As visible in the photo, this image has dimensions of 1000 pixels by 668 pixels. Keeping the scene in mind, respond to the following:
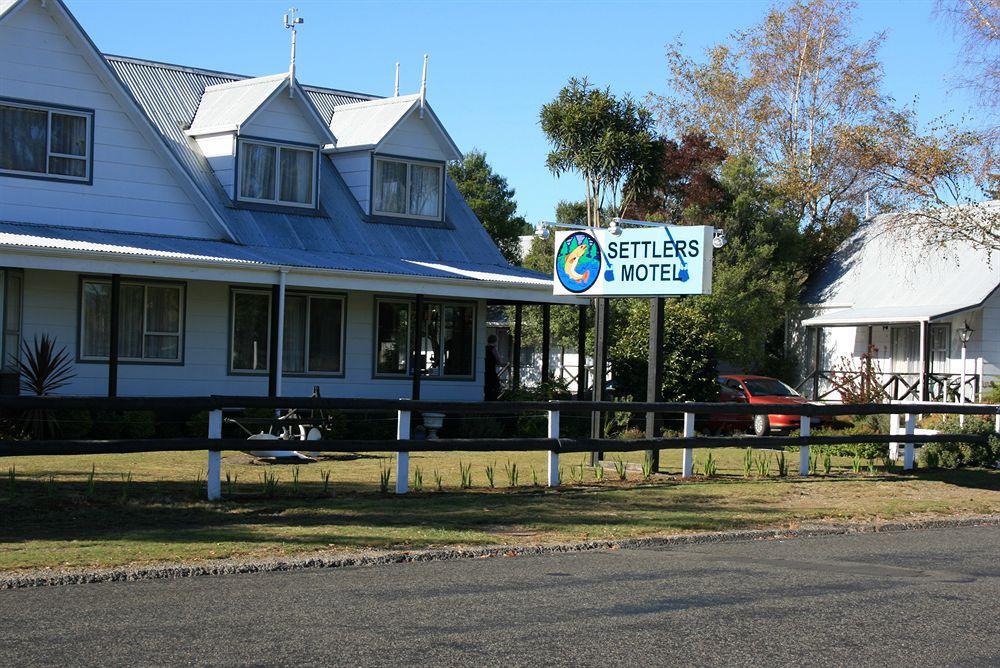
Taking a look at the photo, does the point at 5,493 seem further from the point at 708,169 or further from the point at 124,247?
the point at 708,169

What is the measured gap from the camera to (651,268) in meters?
17.7

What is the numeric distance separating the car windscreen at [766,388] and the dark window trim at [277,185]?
12171mm

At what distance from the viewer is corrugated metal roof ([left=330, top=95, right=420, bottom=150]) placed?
27.8 meters

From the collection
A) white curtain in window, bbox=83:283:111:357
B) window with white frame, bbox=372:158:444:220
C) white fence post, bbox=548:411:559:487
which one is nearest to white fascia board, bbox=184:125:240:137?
window with white frame, bbox=372:158:444:220

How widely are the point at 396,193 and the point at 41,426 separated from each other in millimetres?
11114

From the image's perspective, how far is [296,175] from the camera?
2661 centimetres

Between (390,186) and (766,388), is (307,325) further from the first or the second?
(766,388)

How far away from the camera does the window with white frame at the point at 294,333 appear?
24.8m

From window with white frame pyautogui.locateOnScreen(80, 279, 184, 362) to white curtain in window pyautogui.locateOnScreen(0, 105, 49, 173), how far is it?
242 centimetres

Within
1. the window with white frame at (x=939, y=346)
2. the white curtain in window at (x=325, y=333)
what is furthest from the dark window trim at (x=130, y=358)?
the window with white frame at (x=939, y=346)

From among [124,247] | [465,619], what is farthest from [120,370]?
[465,619]

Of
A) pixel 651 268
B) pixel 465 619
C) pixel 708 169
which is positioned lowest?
pixel 465 619

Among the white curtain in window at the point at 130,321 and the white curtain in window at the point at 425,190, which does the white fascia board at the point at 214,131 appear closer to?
the white curtain in window at the point at 130,321

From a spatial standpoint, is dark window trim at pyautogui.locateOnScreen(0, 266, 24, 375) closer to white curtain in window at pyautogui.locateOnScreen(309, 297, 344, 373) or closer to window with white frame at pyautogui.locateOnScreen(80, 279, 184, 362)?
window with white frame at pyautogui.locateOnScreen(80, 279, 184, 362)
